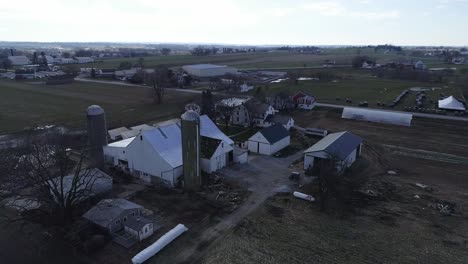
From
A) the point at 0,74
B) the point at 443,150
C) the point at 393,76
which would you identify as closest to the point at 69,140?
the point at 443,150

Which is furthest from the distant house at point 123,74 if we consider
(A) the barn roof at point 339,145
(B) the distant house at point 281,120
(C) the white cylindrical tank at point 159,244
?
(C) the white cylindrical tank at point 159,244

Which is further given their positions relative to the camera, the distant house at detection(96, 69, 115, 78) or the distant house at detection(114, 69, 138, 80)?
the distant house at detection(96, 69, 115, 78)

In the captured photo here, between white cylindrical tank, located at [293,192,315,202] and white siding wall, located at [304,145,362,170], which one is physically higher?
white siding wall, located at [304,145,362,170]

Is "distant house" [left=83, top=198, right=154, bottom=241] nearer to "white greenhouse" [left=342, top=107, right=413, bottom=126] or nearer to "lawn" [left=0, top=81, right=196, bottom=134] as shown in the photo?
"lawn" [left=0, top=81, right=196, bottom=134]

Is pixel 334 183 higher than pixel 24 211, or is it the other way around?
pixel 334 183

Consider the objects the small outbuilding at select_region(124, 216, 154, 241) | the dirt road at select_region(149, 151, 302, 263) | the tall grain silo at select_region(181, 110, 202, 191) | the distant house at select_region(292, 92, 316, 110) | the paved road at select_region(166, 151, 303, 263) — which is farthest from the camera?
the distant house at select_region(292, 92, 316, 110)

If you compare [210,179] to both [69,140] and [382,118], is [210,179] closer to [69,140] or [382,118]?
[69,140]

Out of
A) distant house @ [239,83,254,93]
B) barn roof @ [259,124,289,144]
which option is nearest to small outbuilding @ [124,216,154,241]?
barn roof @ [259,124,289,144]

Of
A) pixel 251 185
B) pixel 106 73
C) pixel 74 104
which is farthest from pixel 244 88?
pixel 251 185
